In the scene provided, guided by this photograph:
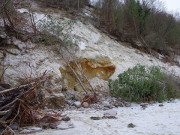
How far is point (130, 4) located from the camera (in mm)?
10273

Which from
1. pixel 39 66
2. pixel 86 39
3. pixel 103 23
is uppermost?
pixel 103 23

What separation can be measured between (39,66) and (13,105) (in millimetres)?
2751

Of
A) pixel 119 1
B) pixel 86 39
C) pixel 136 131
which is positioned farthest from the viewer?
pixel 119 1

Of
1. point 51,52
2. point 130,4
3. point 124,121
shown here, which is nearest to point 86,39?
point 51,52

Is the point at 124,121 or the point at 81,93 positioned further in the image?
the point at 81,93

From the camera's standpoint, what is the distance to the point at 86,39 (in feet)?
25.7

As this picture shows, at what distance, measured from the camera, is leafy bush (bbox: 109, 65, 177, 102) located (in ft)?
17.6

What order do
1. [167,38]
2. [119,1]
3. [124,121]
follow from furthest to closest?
[167,38] < [119,1] < [124,121]

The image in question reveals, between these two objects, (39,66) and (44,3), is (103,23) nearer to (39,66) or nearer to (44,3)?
(44,3)

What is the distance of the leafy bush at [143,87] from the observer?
5367 millimetres

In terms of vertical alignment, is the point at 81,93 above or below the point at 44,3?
below

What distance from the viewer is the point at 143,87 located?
17.9ft

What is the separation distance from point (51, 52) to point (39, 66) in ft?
3.24

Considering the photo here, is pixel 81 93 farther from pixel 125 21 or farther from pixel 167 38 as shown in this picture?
pixel 167 38
